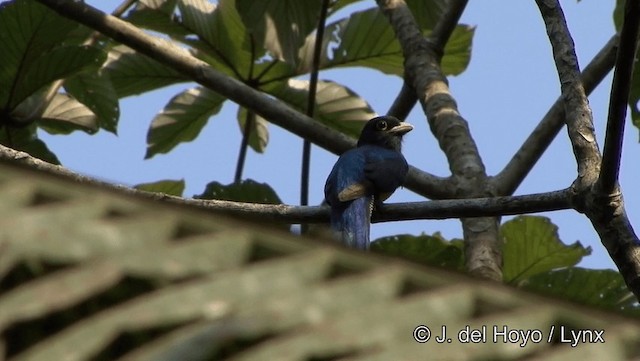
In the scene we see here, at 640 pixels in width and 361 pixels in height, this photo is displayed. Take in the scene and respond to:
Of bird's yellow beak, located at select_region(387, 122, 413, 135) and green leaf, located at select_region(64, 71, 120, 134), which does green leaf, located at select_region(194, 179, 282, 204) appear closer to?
green leaf, located at select_region(64, 71, 120, 134)

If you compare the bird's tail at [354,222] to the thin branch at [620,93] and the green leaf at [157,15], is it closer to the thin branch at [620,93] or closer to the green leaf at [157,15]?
the green leaf at [157,15]

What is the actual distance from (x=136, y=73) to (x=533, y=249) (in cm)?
251

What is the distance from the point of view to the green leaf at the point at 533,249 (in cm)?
568

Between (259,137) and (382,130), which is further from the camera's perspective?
(259,137)

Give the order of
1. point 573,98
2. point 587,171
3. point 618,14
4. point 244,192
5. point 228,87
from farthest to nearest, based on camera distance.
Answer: point 618,14
point 228,87
point 244,192
point 573,98
point 587,171

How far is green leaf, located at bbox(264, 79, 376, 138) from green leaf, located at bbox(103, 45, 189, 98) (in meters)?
0.62

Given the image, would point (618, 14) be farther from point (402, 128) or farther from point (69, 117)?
point (69, 117)

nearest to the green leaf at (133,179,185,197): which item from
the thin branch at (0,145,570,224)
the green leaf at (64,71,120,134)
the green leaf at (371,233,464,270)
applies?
the green leaf at (64,71,120,134)

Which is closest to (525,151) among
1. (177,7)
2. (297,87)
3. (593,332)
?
(297,87)

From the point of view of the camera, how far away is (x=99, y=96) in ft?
21.1

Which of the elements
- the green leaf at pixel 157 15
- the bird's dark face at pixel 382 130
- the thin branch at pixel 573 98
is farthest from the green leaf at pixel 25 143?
the thin branch at pixel 573 98

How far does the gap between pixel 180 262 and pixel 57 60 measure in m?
5.06

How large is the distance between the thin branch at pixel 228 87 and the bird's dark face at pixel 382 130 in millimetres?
1432

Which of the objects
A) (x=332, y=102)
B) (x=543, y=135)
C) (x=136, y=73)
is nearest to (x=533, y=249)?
(x=543, y=135)
